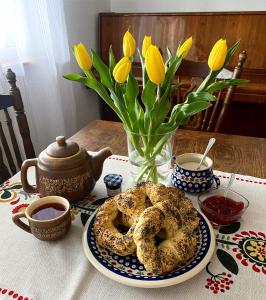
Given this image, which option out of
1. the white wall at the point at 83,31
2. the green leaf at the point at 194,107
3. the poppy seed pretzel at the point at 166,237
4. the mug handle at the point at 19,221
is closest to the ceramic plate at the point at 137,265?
the poppy seed pretzel at the point at 166,237

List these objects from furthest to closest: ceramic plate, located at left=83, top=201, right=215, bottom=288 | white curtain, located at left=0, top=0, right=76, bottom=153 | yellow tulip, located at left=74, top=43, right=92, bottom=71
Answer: white curtain, located at left=0, top=0, right=76, bottom=153, yellow tulip, located at left=74, top=43, right=92, bottom=71, ceramic plate, located at left=83, top=201, right=215, bottom=288

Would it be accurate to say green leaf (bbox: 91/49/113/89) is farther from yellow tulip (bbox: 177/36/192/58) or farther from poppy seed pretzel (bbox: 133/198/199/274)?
poppy seed pretzel (bbox: 133/198/199/274)

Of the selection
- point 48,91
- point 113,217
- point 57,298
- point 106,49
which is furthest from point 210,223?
point 106,49

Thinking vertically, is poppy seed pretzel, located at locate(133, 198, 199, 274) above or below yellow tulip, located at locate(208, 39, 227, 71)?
below

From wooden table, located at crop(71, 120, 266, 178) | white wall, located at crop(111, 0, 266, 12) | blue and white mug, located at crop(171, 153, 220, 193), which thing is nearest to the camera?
blue and white mug, located at crop(171, 153, 220, 193)

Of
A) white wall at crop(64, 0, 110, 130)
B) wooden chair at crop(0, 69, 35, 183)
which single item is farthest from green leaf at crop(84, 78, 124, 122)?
white wall at crop(64, 0, 110, 130)

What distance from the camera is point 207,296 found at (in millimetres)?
434

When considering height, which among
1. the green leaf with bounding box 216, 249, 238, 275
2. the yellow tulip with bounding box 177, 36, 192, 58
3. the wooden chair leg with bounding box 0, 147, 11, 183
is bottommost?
the wooden chair leg with bounding box 0, 147, 11, 183

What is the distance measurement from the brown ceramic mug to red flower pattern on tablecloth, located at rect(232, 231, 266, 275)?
1.12ft

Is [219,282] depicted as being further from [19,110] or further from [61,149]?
[19,110]

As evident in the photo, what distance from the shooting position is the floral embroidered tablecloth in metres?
0.44

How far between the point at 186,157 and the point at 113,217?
29 cm

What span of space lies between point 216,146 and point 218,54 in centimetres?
48

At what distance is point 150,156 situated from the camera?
2.05 feet
